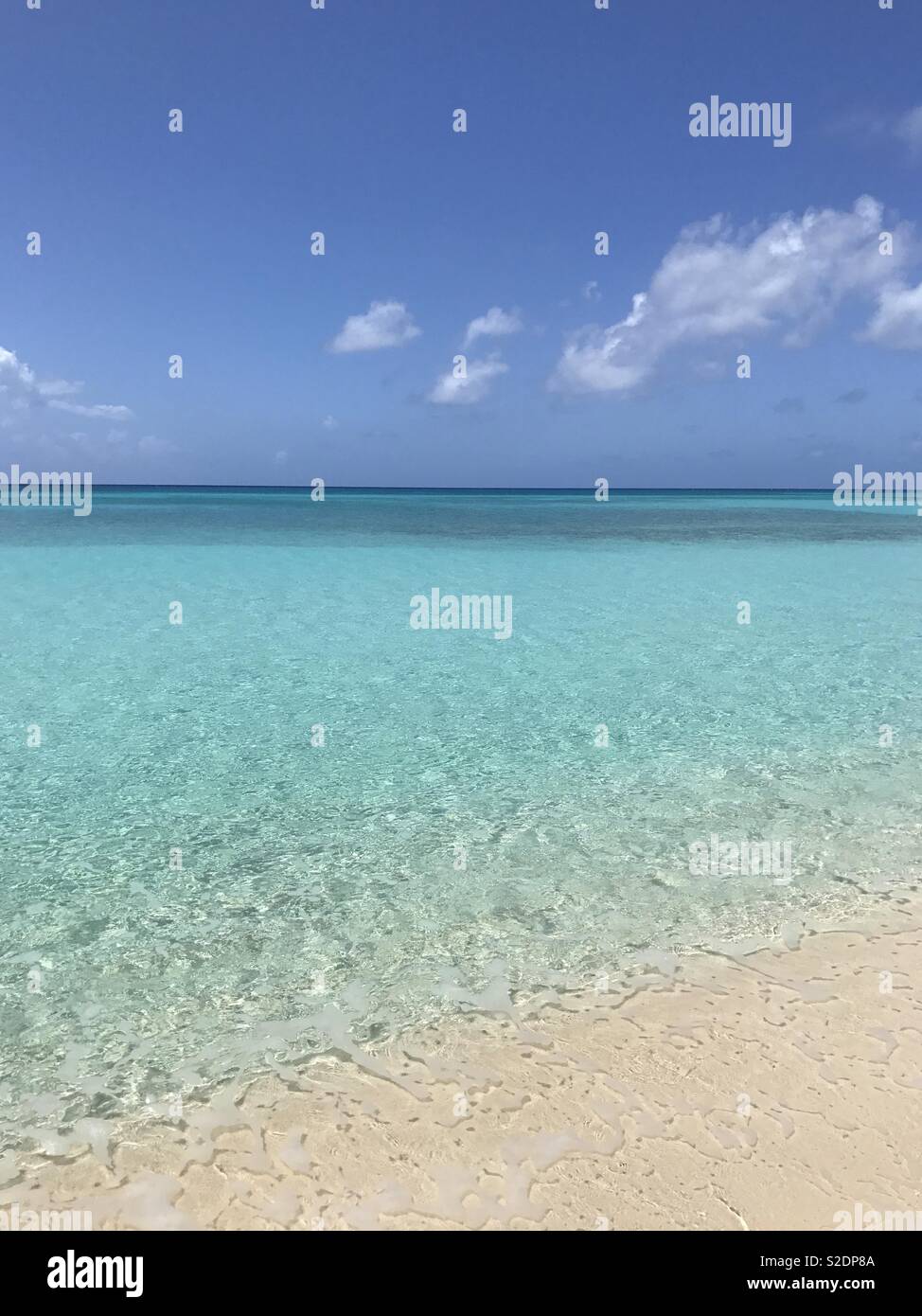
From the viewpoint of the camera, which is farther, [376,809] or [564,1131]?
[376,809]

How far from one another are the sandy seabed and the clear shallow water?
1.01ft

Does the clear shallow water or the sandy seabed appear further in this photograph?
the clear shallow water

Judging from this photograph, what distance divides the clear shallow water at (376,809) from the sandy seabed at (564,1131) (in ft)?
1.01

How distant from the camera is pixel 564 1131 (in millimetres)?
3281

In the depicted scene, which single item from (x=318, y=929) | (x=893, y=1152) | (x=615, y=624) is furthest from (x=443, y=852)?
(x=615, y=624)

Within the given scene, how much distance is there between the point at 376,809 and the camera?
6492 millimetres

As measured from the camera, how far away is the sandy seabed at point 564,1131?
2928mm

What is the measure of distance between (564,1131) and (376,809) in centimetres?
349

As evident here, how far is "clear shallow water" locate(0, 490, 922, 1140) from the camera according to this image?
13.6 ft

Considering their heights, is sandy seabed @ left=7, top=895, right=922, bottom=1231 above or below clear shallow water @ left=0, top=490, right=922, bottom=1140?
below

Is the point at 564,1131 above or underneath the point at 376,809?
underneath

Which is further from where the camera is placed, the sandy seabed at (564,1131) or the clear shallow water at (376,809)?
the clear shallow water at (376,809)

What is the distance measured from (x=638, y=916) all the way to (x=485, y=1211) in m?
2.31
